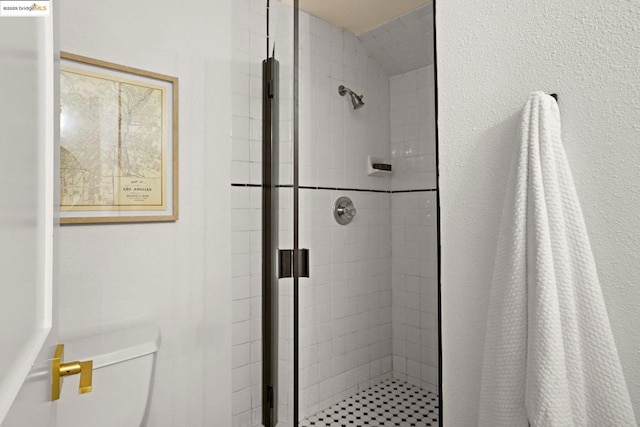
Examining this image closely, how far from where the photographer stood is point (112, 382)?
41.6 inches

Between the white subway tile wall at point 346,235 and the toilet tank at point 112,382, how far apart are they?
41 centimetres

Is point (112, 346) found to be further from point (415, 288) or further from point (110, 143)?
point (415, 288)

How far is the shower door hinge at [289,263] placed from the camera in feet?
3.81

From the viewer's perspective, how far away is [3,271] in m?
0.32

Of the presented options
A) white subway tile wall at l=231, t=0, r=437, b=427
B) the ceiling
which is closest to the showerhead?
white subway tile wall at l=231, t=0, r=437, b=427

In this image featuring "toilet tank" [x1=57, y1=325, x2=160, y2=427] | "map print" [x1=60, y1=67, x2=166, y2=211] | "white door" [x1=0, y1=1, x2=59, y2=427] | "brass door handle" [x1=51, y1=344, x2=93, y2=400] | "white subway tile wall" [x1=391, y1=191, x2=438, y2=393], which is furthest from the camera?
"map print" [x1=60, y1=67, x2=166, y2=211]

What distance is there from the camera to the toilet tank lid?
1.08 metres

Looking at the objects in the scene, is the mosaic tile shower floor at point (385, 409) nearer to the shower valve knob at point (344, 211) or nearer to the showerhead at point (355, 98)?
the shower valve knob at point (344, 211)

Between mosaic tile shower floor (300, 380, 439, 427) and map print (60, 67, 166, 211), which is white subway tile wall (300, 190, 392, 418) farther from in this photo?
map print (60, 67, 166, 211)

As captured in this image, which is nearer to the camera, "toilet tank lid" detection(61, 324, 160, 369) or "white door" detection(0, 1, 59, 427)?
"white door" detection(0, 1, 59, 427)

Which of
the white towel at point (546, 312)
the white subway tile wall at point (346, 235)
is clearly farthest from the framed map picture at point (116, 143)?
the white towel at point (546, 312)

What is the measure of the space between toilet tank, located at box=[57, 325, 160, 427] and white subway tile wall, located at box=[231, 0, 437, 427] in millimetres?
406

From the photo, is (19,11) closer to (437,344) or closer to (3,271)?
(3,271)

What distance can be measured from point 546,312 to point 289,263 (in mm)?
777
